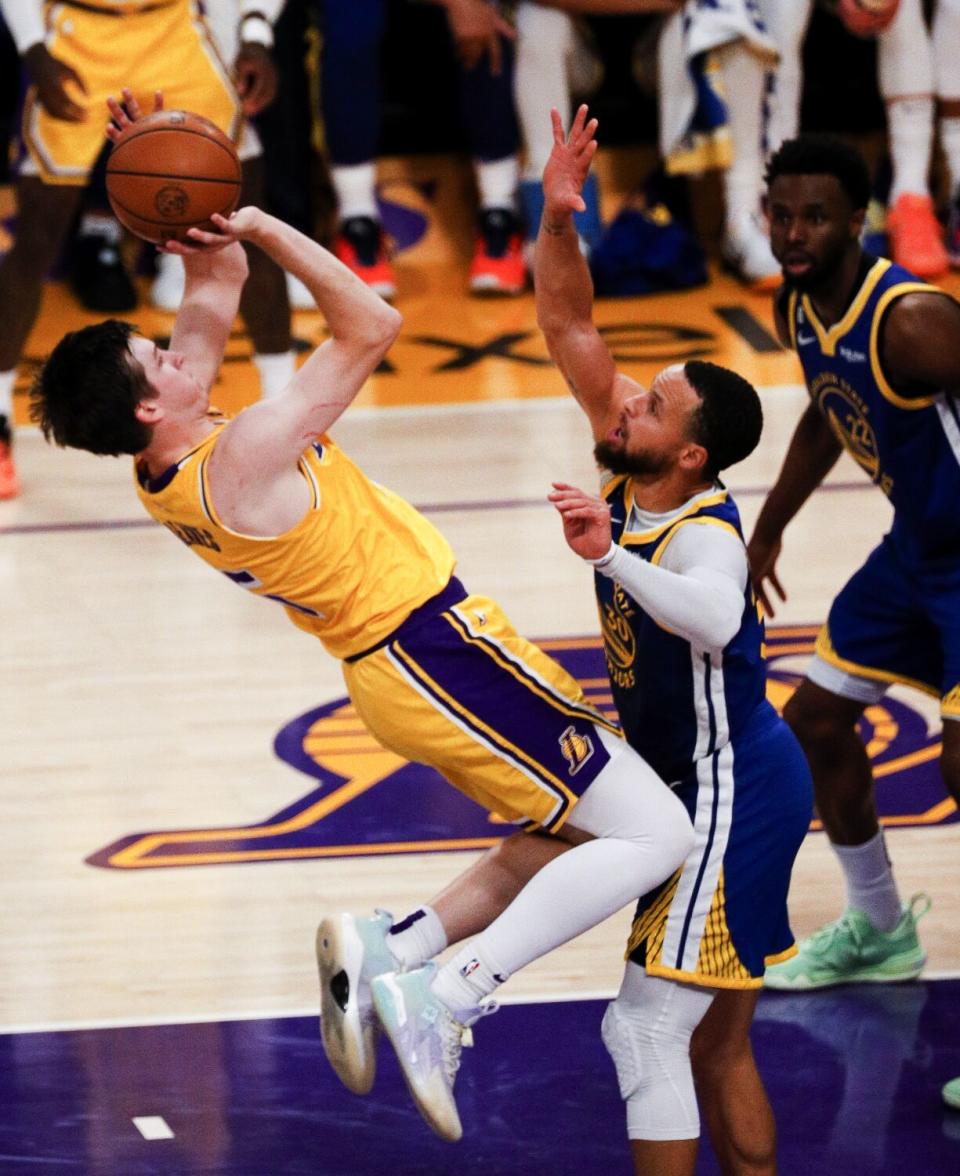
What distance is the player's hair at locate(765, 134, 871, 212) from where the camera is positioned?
394cm

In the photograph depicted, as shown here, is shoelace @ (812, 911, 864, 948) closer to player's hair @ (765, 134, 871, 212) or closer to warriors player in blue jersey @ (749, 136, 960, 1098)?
warriors player in blue jersey @ (749, 136, 960, 1098)

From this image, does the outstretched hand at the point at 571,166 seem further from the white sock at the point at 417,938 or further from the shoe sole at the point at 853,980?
the shoe sole at the point at 853,980

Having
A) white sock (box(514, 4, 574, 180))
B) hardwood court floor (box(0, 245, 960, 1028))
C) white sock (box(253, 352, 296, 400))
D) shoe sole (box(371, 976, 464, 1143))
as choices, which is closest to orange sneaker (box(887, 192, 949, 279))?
hardwood court floor (box(0, 245, 960, 1028))

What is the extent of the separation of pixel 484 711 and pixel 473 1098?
0.84m

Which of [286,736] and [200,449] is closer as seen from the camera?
[200,449]

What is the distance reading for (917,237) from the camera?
9.40m

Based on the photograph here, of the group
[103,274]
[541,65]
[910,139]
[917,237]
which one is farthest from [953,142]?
[103,274]

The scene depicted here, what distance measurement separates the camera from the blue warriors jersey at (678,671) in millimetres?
3283

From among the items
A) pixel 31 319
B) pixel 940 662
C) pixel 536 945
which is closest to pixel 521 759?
pixel 536 945

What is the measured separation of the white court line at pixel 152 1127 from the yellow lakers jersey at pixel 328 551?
944 millimetres

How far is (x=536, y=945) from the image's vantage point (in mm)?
3342

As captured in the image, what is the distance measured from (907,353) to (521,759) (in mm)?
1094

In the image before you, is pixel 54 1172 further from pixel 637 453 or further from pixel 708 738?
pixel 637 453

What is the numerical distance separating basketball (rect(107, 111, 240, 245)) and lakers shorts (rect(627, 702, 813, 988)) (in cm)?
140
